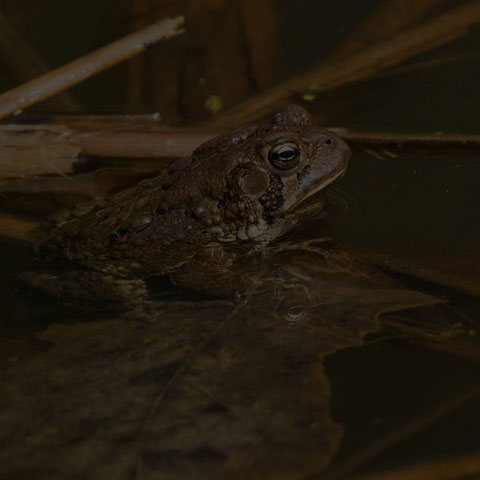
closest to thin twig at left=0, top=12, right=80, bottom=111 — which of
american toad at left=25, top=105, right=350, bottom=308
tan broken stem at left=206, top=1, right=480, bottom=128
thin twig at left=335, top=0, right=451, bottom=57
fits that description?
tan broken stem at left=206, top=1, right=480, bottom=128

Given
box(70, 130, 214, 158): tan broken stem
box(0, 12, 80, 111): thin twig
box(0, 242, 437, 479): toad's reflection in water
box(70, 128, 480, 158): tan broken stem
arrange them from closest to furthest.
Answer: box(0, 242, 437, 479): toad's reflection in water, box(70, 128, 480, 158): tan broken stem, box(70, 130, 214, 158): tan broken stem, box(0, 12, 80, 111): thin twig

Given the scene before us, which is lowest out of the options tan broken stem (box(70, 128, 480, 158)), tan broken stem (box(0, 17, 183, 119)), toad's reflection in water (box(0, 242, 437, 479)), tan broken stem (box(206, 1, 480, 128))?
toad's reflection in water (box(0, 242, 437, 479))

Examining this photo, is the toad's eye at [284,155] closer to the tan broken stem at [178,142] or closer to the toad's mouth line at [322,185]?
the toad's mouth line at [322,185]

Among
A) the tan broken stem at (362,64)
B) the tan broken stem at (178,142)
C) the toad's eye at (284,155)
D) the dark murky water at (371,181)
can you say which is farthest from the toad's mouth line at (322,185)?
the tan broken stem at (362,64)

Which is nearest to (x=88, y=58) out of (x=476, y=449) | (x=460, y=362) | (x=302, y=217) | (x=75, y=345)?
(x=302, y=217)

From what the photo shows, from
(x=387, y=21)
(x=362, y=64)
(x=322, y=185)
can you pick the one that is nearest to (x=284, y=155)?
(x=322, y=185)

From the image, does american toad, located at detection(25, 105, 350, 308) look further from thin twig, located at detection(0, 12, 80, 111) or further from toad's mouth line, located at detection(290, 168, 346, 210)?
thin twig, located at detection(0, 12, 80, 111)

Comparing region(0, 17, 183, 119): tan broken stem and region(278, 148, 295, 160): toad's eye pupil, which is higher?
region(0, 17, 183, 119): tan broken stem

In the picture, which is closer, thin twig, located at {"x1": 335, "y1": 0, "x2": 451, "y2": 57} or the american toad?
the american toad
